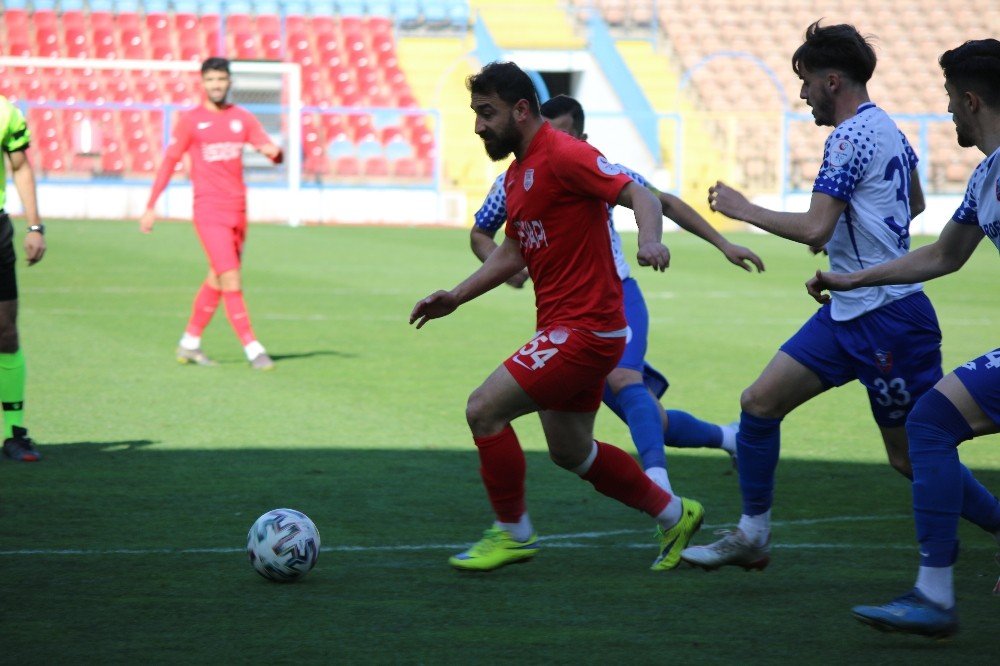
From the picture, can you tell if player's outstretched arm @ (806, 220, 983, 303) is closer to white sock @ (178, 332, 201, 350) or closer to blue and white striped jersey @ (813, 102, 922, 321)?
blue and white striped jersey @ (813, 102, 922, 321)

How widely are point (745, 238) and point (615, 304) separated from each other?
2114 cm

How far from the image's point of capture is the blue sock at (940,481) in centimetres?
422

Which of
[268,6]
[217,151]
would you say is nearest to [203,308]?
[217,151]

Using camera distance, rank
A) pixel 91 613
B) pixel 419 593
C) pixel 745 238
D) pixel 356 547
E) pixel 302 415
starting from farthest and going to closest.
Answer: pixel 745 238 → pixel 302 415 → pixel 356 547 → pixel 419 593 → pixel 91 613

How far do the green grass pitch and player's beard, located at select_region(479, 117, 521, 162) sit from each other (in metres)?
1.52

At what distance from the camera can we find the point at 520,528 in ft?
16.9

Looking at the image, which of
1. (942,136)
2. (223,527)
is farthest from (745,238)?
(223,527)

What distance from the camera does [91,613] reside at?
4441mm

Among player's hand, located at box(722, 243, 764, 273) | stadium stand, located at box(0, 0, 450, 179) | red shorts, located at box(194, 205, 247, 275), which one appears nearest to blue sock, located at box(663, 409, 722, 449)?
player's hand, located at box(722, 243, 764, 273)

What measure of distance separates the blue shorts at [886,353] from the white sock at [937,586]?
0.88 metres

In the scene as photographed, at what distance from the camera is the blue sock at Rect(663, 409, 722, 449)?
6754mm

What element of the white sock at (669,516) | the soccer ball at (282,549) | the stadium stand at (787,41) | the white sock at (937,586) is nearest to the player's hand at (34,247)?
the soccer ball at (282,549)

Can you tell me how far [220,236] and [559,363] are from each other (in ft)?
20.0

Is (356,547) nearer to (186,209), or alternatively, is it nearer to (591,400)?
(591,400)
